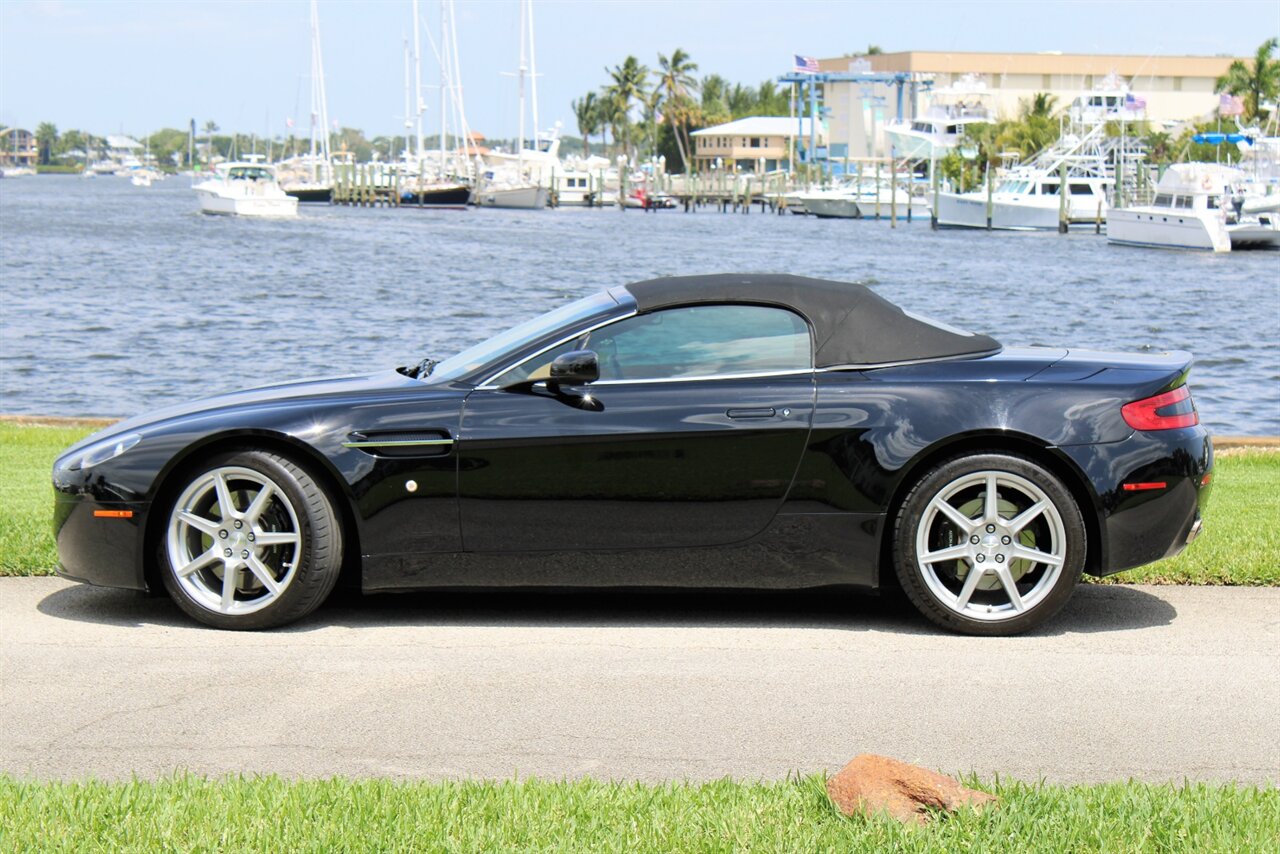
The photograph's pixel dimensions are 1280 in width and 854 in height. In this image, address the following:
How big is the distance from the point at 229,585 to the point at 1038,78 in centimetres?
13491

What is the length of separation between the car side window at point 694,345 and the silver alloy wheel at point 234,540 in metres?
1.05

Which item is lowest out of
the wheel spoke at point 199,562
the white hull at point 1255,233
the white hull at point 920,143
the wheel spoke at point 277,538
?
the white hull at point 1255,233

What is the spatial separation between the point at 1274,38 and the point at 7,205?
290 feet

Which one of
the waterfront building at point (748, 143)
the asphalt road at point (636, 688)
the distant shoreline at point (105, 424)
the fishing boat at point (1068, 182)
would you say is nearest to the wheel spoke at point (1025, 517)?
the asphalt road at point (636, 688)

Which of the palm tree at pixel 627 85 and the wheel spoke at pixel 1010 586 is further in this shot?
the palm tree at pixel 627 85

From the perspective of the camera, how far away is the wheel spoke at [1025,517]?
5910 mm

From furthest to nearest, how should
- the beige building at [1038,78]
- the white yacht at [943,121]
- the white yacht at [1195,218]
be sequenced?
the beige building at [1038,78]
the white yacht at [943,121]
the white yacht at [1195,218]

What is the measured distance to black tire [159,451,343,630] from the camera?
5.96 m

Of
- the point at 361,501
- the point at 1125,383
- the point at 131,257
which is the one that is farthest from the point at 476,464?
the point at 131,257

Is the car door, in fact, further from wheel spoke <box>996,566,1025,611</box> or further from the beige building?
the beige building

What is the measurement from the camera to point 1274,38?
101 m

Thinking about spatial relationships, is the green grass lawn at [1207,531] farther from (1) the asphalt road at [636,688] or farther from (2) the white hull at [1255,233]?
(2) the white hull at [1255,233]

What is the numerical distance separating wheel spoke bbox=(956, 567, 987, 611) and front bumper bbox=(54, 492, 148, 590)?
3.24m

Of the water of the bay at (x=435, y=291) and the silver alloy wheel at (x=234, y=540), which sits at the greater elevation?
the silver alloy wheel at (x=234, y=540)
